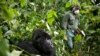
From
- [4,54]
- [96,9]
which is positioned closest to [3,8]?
[4,54]

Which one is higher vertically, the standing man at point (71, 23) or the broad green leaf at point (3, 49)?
the standing man at point (71, 23)

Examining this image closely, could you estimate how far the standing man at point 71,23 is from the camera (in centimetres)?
821

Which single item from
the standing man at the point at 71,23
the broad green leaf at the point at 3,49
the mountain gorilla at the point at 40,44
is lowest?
the broad green leaf at the point at 3,49

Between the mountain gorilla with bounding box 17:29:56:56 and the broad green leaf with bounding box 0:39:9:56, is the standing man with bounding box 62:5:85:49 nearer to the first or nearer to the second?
the mountain gorilla with bounding box 17:29:56:56

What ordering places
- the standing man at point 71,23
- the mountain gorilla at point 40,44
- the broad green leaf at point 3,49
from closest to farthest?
the broad green leaf at point 3,49 < the mountain gorilla at point 40,44 < the standing man at point 71,23

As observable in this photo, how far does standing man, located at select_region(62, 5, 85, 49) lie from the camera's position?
26.9ft

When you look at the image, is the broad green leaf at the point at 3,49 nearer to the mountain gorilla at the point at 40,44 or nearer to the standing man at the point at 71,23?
the mountain gorilla at the point at 40,44

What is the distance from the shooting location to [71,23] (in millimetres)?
8477

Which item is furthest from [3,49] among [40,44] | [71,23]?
[71,23]

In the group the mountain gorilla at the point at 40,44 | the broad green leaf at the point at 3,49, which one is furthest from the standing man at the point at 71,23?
the broad green leaf at the point at 3,49

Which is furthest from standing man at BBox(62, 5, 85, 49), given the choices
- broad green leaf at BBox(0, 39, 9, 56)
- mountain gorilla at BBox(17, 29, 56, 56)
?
broad green leaf at BBox(0, 39, 9, 56)

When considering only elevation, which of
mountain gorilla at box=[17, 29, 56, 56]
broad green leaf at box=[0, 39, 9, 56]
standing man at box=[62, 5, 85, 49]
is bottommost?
broad green leaf at box=[0, 39, 9, 56]

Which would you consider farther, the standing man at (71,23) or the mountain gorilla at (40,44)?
the standing man at (71,23)

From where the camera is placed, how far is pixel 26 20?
591 centimetres
